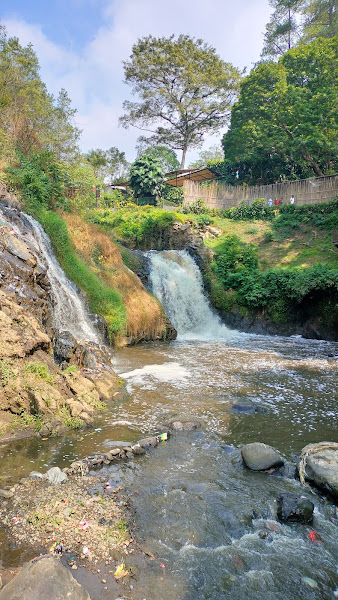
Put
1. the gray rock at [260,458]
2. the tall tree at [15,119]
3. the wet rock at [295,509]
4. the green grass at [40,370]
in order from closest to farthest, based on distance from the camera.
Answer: the wet rock at [295,509], the gray rock at [260,458], the green grass at [40,370], the tall tree at [15,119]

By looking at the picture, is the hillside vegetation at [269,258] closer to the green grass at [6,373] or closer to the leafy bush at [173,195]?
the leafy bush at [173,195]

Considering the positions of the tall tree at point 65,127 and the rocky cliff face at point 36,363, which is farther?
the tall tree at point 65,127

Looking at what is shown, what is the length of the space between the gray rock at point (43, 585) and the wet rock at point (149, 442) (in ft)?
9.00

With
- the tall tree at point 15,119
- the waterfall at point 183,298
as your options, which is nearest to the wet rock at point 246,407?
the waterfall at point 183,298

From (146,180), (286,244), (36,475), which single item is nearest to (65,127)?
(146,180)

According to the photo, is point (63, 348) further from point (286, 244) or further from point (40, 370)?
Result: point (286, 244)

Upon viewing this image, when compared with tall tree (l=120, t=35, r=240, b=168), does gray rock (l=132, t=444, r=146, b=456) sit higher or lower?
lower

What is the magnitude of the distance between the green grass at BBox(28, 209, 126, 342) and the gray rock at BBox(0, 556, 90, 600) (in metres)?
8.89

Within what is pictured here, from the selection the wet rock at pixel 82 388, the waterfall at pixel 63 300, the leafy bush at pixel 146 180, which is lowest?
the wet rock at pixel 82 388

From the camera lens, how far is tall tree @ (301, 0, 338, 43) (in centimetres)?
3294

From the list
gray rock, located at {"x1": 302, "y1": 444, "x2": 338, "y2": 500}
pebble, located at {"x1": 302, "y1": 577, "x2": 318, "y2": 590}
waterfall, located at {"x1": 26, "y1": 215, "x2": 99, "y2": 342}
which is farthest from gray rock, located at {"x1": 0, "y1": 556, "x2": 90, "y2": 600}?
waterfall, located at {"x1": 26, "y1": 215, "x2": 99, "y2": 342}

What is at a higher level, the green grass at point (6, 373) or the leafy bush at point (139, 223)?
the leafy bush at point (139, 223)

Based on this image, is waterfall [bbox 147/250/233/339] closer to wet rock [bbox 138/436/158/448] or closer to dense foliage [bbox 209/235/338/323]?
dense foliage [bbox 209/235/338/323]

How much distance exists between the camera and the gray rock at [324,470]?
449 centimetres
